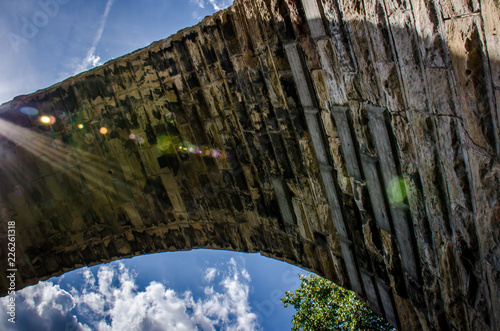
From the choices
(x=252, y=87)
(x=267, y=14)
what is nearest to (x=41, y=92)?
(x=252, y=87)

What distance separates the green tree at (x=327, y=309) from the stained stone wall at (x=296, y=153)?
7860 mm

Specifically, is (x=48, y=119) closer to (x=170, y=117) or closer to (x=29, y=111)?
(x=29, y=111)

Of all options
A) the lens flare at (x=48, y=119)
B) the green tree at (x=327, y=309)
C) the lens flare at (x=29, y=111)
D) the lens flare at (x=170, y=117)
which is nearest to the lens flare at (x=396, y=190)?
the lens flare at (x=170, y=117)

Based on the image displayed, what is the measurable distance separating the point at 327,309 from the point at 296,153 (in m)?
9.91

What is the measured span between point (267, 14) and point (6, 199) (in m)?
4.63

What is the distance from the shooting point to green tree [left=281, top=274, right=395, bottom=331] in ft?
36.2

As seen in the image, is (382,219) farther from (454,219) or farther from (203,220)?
(203,220)

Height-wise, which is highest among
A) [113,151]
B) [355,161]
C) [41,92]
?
[41,92]

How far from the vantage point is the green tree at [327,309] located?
11023mm

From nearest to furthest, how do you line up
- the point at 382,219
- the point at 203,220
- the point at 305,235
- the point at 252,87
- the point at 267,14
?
the point at 382,219
the point at 267,14
the point at 252,87
the point at 305,235
the point at 203,220

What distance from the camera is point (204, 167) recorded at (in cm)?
470

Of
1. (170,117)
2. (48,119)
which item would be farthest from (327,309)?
(48,119)

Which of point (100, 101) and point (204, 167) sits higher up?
point (100, 101)

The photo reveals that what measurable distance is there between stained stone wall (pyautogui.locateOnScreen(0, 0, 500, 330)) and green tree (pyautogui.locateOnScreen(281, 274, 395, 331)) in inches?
→ 309
